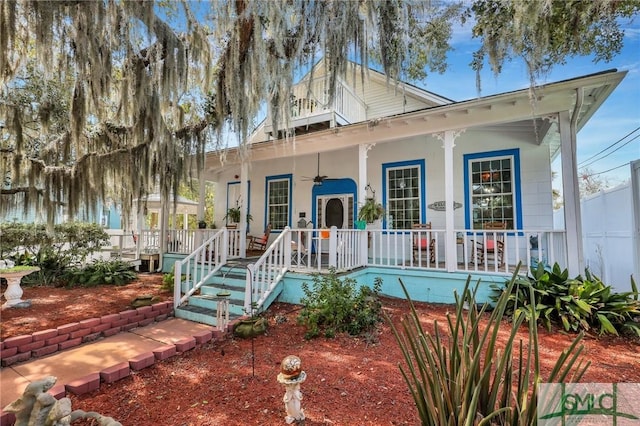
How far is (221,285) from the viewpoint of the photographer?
5984mm

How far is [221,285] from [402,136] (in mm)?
4718

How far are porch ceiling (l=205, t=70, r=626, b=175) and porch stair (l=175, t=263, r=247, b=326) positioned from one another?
222cm

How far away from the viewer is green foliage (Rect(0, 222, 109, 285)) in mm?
7620

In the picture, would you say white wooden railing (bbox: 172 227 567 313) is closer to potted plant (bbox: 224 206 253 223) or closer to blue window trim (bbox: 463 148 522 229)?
blue window trim (bbox: 463 148 522 229)

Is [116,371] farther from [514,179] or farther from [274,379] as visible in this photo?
[514,179]

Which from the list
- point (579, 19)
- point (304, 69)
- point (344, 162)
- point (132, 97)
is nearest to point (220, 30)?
point (304, 69)

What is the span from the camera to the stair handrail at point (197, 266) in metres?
5.38

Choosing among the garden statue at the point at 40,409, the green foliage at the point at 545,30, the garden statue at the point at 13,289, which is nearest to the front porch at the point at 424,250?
the green foliage at the point at 545,30

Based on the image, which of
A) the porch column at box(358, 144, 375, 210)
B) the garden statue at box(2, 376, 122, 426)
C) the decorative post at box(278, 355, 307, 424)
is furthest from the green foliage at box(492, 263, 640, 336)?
the garden statue at box(2, 376, 122, 426)

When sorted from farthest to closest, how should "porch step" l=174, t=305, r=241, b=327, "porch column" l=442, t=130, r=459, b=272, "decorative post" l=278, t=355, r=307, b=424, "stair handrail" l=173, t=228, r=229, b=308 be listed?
1. "porch column" l=442, t=130, r=459, b=272
2. "stair handrail" l=173, t=228, r=229, b=308
3. "porch step" l=174, t=305, r=241, b=327
4. "decorative post" l=278, t=355, r=307, b=424

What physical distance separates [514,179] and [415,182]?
213 centimetres

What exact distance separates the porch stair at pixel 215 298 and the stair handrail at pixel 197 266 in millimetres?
122

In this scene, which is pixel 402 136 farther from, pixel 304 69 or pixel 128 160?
pixel 128 160

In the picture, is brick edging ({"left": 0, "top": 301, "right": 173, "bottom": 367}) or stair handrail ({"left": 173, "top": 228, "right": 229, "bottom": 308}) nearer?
brick edging ({"left": 0, "top": 301, "right": 173, "bottom": 367})
